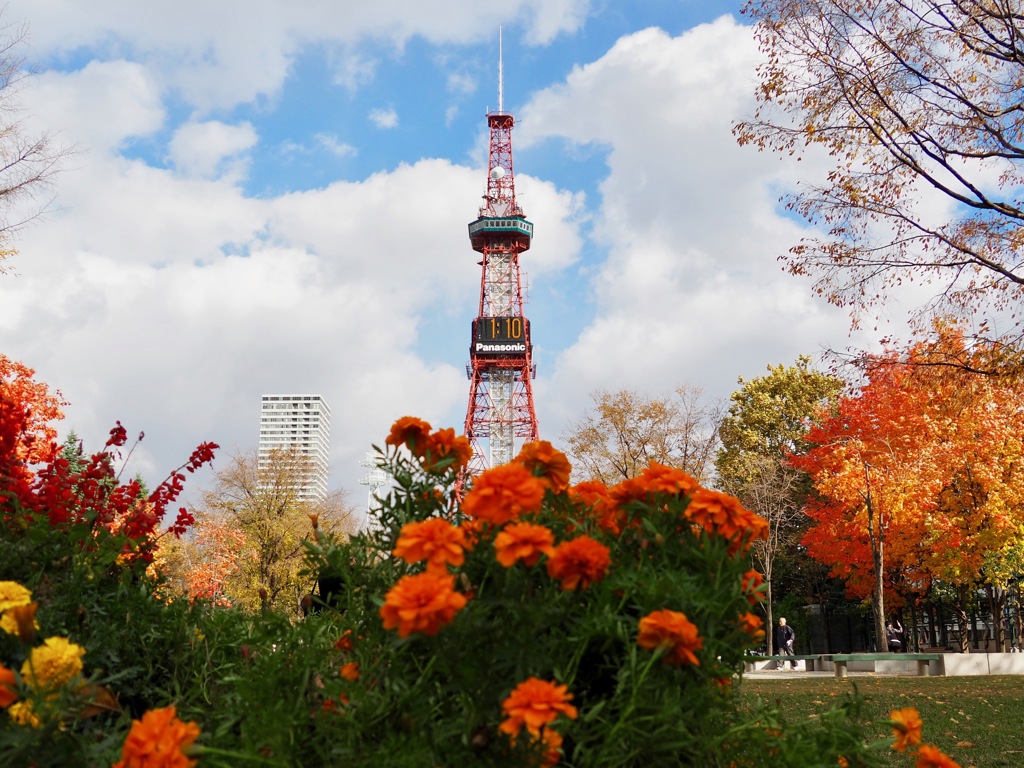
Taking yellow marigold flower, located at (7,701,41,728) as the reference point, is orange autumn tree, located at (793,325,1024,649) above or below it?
above

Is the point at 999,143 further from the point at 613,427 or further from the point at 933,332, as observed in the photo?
the point at 613,427

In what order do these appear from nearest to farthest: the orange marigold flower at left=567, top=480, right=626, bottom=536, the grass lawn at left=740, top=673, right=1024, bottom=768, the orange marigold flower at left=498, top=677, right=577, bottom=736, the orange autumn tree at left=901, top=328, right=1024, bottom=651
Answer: the orange marigold flower at left=498, top=677, right=577, bottom=736 → the orange marigold flower at left=567, top=480, right=626, bottom=536 → the grass lawn at left=740, top=673, right=1024, bottom=768 → the orange autumn tree at left=901, top=328, right=1024, bottom=651

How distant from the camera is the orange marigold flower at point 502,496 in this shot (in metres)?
1.71

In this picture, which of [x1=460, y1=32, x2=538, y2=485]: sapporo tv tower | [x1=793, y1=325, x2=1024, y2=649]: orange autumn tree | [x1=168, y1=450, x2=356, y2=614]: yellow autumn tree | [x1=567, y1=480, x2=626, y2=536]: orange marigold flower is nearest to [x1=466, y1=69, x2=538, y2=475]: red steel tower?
[x1=460, y1=32, x2=538, y2=485]: sapporo tv tower

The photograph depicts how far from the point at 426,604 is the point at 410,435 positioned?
2.40ft

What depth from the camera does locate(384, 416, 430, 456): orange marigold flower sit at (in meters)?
2.12

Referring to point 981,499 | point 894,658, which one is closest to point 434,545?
point 894,658

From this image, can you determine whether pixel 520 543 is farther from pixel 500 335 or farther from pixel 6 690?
pixel 500 335

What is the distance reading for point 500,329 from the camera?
5750 centimetres

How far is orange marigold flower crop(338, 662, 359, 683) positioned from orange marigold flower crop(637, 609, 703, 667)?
0.63 m

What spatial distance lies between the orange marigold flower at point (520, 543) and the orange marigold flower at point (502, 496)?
119mm

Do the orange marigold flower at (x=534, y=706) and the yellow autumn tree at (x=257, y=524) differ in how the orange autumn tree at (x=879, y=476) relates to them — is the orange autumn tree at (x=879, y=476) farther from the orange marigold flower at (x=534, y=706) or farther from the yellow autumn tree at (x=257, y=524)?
the orange marigold flower at (x=534, y=706)

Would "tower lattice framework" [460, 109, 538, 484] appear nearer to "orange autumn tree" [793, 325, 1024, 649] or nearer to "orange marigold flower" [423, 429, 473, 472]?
"orange autumn tree" [793, 325, 1024, 649]

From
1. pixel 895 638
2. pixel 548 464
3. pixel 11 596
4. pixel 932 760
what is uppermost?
pixel 548 464
